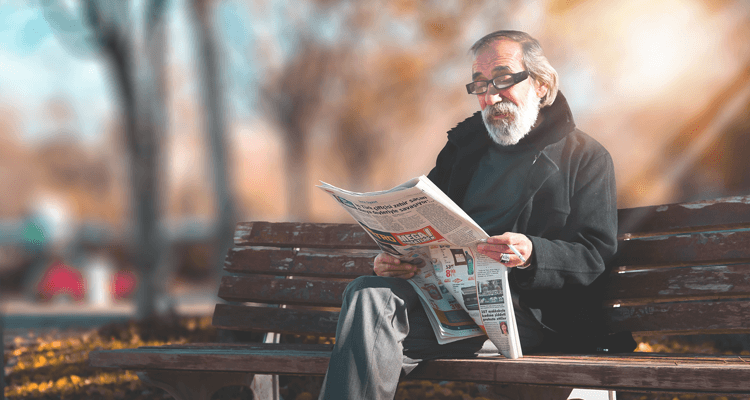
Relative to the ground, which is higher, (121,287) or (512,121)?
(121,287)

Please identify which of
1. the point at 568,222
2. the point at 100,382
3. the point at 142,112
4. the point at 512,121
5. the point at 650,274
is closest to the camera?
the point at 568,222

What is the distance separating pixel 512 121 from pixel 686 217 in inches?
30.6

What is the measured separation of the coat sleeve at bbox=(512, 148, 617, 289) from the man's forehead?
443 mm

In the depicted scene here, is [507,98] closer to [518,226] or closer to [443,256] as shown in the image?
[518,226]

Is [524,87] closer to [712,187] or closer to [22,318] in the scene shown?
[22,318]

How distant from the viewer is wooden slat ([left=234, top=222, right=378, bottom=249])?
3.20 metres

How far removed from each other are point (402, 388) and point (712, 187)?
403 inches

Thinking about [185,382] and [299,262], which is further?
[299,262]

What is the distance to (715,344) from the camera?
414 centimetres

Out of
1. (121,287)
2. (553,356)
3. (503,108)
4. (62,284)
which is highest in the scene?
(121,287)

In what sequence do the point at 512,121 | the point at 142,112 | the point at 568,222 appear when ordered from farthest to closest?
the point at 142,112 → the point at 512,121 → the point at 568,222

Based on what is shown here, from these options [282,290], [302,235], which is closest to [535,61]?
[302,235]

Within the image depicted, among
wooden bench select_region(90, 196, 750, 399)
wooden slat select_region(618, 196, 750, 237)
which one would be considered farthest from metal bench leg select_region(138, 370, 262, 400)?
wooden slat select_region(618, 196, 750, 237)

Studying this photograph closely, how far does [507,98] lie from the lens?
256 centimetres
